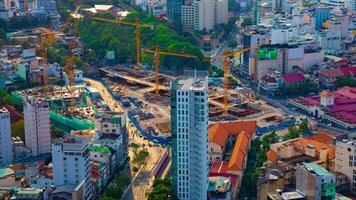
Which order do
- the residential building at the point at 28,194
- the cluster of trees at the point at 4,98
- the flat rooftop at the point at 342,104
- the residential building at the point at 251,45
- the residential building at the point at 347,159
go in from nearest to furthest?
the residential building at the point at 28,194 < the residential building at the point at 347,159 < the flat rooftop at the point at 342,104 < the cluster of trees at the point at 4,98 < the residential building at the point at 251,45

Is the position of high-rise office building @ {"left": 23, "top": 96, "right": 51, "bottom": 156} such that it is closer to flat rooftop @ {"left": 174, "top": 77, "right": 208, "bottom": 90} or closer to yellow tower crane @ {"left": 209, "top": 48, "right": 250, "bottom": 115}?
flat rooftop @ {"left": 174, "top": 77, "right": 208, "bottom": 90}

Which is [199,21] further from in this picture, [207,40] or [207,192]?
[207,192]

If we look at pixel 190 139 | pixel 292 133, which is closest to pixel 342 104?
pixel 292 133

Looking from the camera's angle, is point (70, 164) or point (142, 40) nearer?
point (70, 164)

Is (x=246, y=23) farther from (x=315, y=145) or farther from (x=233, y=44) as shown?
(x=315, y=145)

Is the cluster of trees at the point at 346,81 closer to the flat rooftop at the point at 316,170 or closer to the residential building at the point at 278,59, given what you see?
the residential building at the point at 278,59

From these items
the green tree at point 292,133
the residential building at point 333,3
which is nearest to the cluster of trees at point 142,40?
the green tree at point 292,133
